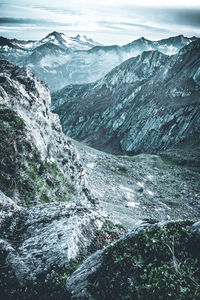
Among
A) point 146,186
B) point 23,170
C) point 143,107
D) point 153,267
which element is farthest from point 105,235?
point 143,107

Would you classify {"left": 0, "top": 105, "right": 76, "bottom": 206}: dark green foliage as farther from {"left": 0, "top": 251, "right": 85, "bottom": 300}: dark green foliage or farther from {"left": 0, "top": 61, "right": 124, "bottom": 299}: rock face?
{"left": 0, "top": 251, "right": 85, "bottom": 300}: dark green foliage

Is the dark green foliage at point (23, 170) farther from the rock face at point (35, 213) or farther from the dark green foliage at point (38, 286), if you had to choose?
the dark green foliage at point (38, 286)

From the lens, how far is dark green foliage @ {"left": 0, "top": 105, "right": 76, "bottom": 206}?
643 inches

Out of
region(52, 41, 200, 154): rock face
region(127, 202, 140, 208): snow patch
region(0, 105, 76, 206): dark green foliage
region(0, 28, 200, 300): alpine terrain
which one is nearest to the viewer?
region(0, 28, 200, 300): alpine terrain

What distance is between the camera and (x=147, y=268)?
6809mm

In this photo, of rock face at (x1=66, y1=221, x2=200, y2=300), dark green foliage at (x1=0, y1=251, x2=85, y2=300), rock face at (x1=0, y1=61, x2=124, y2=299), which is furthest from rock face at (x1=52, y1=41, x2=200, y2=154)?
dark green foliage at (x1=0, y1=251, x2=85, y2=300)

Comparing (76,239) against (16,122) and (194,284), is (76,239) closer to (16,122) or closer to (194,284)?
(194,284)

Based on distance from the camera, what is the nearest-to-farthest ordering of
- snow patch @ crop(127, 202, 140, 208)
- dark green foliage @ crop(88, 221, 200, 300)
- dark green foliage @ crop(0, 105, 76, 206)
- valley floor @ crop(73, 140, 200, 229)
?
dark green foliage @ crop(88, 221, 200, 300) < dark green foliage @ crop(0, 105, 76, 206) < valley floor @ crop(73, 140, 200, 229) < snow patch @ crop(127, 202, 140, 208)

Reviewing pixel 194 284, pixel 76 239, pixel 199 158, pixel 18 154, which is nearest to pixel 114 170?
pixel 199 158

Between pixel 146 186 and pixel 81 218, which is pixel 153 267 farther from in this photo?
pixel 146 186

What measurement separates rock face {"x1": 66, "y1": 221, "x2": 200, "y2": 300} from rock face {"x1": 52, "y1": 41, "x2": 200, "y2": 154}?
83287 millimetres

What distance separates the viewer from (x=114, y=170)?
54.1 meters

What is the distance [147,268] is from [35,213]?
7710 mm

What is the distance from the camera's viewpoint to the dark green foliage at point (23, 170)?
53.6 ft
